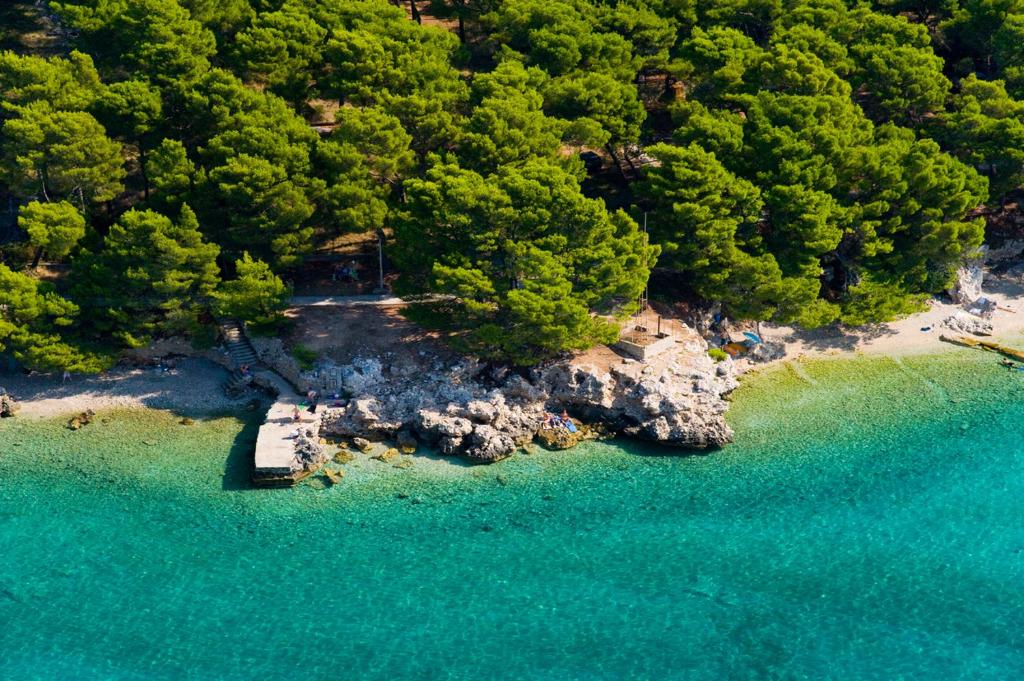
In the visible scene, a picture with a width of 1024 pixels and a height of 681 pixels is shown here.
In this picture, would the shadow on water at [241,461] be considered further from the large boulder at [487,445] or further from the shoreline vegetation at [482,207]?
the large boulder at [487,445]

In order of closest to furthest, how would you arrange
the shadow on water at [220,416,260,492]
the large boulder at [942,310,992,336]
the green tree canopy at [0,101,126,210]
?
the shadow on water at [220,416,260,492], the green tree canopy at [0,101,126,210], the large boulder at [942,310,992,336]

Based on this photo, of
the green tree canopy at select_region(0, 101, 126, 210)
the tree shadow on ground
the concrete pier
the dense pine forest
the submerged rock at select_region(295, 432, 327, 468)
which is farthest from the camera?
the tree shadow on ground

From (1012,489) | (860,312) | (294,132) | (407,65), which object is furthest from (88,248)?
(1012,489)

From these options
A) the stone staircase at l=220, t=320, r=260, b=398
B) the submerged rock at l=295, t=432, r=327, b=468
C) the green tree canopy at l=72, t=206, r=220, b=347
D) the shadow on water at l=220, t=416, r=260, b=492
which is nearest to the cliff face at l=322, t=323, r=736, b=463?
the submerged rock at l=295, t=432, r=327, b=468

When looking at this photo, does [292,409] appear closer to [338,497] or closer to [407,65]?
[338,497]

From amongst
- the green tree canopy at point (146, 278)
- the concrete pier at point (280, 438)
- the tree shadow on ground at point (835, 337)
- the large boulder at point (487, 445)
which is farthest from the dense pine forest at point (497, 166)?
the large boulder at point (487, 445)

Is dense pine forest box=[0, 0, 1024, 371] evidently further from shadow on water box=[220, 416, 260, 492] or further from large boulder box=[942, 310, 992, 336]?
shadow on water box=[220, 416, 260, 492]
